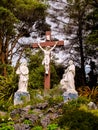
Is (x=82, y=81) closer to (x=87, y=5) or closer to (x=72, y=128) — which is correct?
(x=87, y=5)

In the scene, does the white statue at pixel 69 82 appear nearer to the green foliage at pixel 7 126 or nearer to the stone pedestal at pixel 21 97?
the stone pedestal at pixel 21 97

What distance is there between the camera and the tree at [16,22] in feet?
80.0

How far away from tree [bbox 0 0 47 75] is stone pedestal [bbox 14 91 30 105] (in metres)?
5.49

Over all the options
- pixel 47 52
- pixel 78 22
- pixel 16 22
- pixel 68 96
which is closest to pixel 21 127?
pixel 68 96

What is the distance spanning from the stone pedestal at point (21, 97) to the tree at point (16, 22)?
5.49 meters

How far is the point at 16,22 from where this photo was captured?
2445cm

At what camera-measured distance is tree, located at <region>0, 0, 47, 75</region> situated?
24.4 m

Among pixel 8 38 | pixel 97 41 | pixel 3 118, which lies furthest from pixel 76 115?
pixel 8 38

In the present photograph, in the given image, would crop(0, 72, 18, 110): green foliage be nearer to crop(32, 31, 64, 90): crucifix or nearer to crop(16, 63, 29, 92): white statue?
crop(16, 63, 29, 92): white statue

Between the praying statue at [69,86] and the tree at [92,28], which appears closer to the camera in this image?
the praying statue at [69,86]

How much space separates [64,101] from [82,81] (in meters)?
7.92

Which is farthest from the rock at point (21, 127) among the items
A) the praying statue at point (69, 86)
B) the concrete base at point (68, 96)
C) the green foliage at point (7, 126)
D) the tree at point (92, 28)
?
the tree at point (92, 28)

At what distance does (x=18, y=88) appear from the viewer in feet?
65.3

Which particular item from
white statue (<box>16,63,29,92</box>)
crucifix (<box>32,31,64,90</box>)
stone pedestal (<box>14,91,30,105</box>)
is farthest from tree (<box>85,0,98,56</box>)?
stone pedestal (<box>14,91,30,105</box>)
